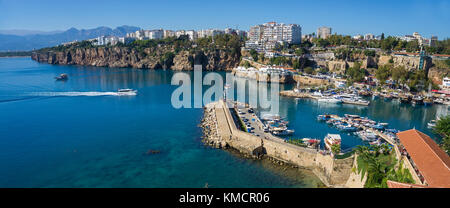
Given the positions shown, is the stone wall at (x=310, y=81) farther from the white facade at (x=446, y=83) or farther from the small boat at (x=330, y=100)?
the white facade at (x=446, y=83)

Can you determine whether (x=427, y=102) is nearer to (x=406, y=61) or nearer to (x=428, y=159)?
Result: (x=406, y=61)

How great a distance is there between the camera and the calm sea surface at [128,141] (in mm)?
12047

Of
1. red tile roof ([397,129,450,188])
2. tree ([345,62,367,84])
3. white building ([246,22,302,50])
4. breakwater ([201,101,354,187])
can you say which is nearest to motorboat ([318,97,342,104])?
tree ([345,62,367,84])

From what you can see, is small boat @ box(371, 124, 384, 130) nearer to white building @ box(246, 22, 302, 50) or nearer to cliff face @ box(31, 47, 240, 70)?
cliff face @ box(31, 47, 240, 70)

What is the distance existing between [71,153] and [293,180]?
37.1 feet

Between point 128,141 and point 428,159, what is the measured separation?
14222 millimetres

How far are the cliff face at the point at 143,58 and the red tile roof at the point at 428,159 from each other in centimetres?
4660

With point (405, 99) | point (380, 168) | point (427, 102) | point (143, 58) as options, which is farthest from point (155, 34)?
point (380, 168)

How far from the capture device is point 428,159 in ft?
26.3

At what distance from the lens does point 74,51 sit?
74000 millimetres

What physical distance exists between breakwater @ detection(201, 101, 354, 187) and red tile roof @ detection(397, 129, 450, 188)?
221cm

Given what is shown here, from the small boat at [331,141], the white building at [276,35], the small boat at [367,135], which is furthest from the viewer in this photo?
the white building at [276,35]

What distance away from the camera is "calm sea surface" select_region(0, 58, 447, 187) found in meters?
12.0

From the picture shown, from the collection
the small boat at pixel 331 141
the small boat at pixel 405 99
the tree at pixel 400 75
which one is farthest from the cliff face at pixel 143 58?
the small boat at pixel 331 141
